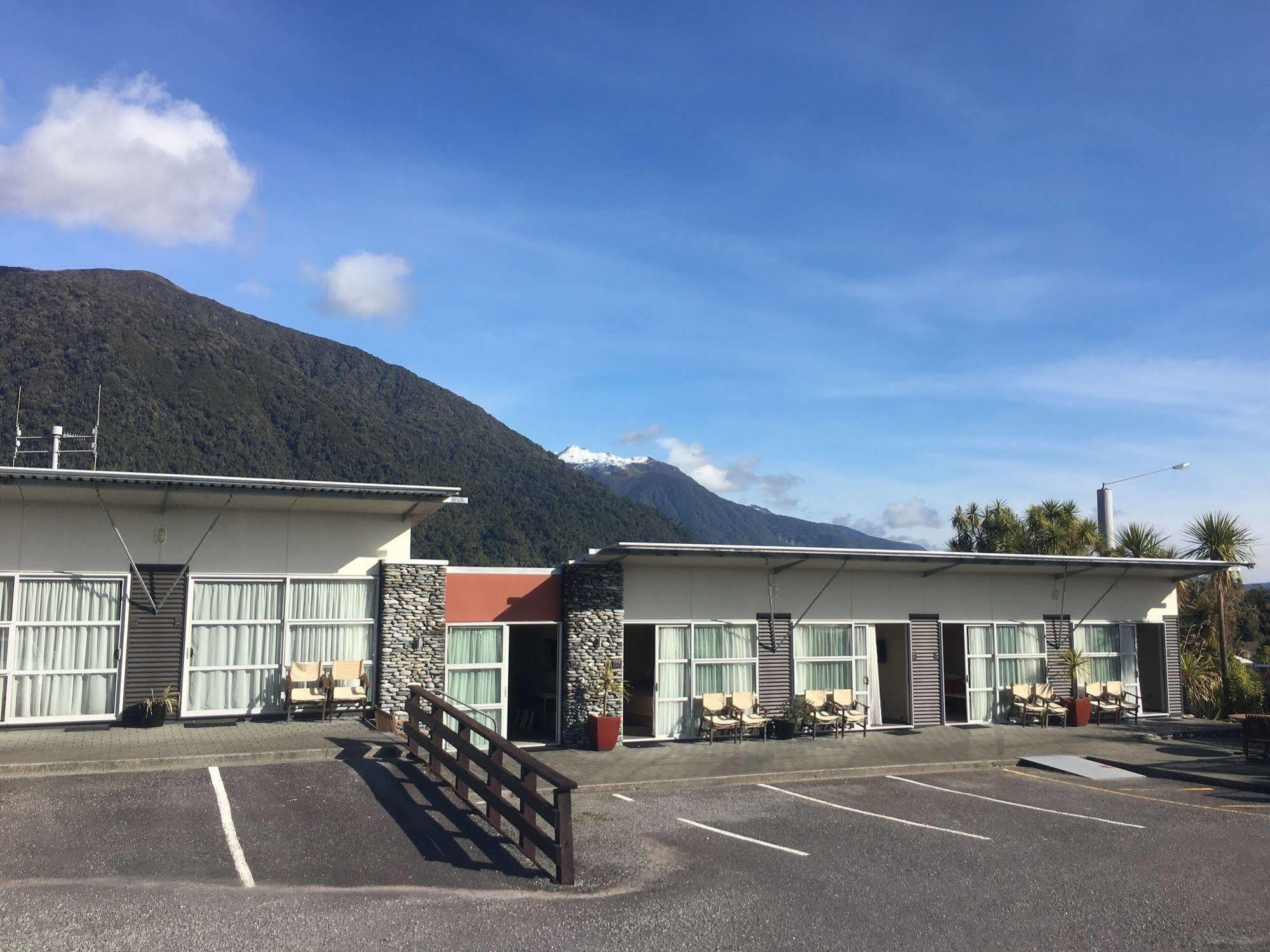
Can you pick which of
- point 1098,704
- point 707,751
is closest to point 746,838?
point 707,751

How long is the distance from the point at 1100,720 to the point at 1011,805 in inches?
379

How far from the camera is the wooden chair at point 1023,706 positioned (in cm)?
1958

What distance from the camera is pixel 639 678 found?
22.2 metres

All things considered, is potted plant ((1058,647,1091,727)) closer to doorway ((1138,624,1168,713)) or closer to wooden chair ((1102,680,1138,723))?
wooden chair ((1102,680,1138,723))

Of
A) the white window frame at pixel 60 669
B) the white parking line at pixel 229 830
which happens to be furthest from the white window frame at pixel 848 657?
the white window frame at pixel 60 669

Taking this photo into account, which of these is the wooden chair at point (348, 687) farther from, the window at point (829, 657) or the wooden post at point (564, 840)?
the window at point (829, 657)

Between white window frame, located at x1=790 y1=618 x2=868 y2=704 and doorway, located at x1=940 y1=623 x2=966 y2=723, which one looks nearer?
white window frame, located at x1=790 y1=618 x2=868 y2=704

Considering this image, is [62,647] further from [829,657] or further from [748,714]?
[829,657]

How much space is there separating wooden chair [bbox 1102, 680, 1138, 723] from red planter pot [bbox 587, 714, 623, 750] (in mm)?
11041

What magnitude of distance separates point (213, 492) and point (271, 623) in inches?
94.8

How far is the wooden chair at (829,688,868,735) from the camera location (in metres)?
17.6

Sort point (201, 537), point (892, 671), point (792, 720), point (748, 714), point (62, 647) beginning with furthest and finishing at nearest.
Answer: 1. point (892, 671)
2. point (792, 720)
3. point (748, 714)
4. point (201, 537)
5. point (62, 647)

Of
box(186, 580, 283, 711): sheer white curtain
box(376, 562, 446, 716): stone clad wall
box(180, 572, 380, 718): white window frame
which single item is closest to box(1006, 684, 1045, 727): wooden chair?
box(376, 562, 446, 716): stone clad wall

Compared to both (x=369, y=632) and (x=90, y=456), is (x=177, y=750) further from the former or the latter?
(x=90, y=456)
